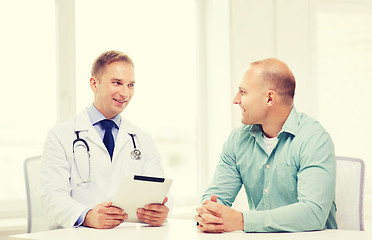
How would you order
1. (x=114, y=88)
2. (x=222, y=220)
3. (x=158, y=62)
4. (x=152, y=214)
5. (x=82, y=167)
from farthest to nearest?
(x=158, y=62), (x=114, y=88), (x=82, y=167), (x=152, y=214), (x=222, y=220)

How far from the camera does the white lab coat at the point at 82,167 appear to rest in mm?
2527

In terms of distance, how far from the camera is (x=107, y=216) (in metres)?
2.29

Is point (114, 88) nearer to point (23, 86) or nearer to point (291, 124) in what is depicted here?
point (291, 124)

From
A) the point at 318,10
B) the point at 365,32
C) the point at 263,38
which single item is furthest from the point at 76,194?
the point at 365,32

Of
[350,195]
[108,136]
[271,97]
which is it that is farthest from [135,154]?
[350,195]

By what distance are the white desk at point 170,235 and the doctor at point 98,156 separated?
0.40 feet

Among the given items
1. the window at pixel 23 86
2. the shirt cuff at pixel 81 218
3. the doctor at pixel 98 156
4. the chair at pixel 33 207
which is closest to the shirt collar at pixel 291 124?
the doctor at pixel 98 156

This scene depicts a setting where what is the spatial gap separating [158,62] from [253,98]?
1.95m

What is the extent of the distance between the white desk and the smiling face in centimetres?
56

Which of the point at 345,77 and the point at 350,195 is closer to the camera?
the point at 350,195

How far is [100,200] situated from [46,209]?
10.1 inches

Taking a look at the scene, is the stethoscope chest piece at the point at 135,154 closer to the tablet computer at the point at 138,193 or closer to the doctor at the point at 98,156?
the doctor at the point at 98,156

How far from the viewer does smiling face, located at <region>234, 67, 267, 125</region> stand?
251 cm

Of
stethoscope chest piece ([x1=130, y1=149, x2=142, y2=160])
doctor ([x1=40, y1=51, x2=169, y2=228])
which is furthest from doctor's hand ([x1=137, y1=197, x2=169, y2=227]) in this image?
stethoscope chest piece ([x1=130, y1=149, x2=142, y2=160])
